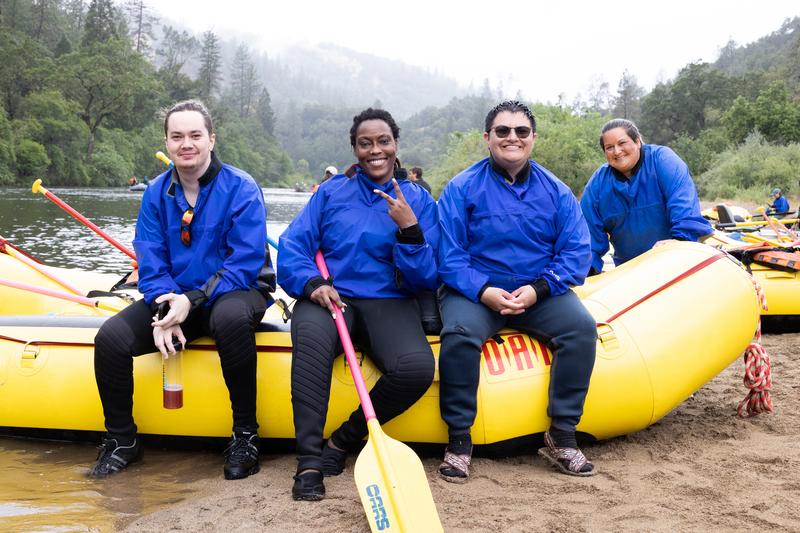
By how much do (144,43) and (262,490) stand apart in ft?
282

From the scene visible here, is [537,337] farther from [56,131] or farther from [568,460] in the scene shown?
[56,131]

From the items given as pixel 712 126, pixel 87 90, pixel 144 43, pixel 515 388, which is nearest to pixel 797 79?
pixel 712 126

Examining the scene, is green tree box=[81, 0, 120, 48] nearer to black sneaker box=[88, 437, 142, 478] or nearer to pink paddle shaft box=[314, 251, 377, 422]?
black sneaker box=[88, 437, 142, 478]

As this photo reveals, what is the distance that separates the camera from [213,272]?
123 inches

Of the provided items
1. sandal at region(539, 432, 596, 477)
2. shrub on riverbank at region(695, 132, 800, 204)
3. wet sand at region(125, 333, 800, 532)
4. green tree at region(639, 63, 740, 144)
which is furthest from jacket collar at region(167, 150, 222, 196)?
green tree at region(639, 63, 740, 144)

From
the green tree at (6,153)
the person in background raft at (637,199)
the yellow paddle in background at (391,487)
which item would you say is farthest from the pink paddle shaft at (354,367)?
the green tree at (6,153)

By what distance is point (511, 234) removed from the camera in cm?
321

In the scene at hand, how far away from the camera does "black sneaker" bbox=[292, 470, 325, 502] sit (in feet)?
8.64

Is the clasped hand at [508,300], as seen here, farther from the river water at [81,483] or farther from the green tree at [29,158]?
the green tree at [29,158]

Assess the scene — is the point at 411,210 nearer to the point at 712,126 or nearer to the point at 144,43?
the point at 712,126

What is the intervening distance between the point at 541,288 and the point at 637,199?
140cm

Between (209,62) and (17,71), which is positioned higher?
(209,62)

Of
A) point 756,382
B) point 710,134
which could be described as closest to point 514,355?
point 756,382

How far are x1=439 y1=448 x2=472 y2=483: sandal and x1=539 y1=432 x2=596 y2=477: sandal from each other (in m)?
0.36
